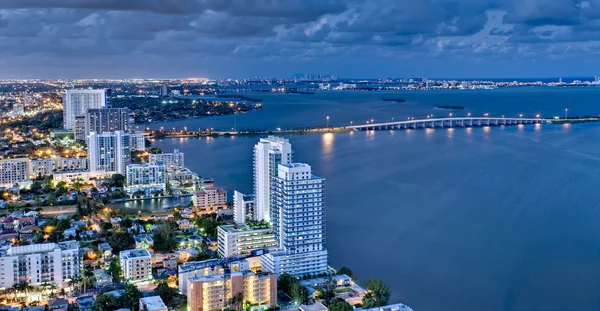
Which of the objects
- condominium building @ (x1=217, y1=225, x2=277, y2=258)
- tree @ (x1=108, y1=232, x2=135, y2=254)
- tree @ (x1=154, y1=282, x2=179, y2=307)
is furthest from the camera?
tree @ (x1=108, y1=232, x2=135, y2=254)

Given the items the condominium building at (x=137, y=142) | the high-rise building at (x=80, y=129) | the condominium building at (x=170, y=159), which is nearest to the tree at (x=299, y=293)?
the condominium building at (x=170, y=159)

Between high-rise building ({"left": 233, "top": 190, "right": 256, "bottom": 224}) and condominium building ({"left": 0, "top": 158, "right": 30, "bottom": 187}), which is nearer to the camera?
high-rise building ({"left": 233, "top": 190, "right": 256, "bottom": 224})

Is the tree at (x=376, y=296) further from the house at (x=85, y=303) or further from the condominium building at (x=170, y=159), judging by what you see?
the condominium building at (x=170, y=159)

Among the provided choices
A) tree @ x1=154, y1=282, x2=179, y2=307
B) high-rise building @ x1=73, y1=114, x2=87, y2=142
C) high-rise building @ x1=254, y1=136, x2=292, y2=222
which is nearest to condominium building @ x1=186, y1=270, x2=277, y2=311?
tree @ x1=154, y1=282, x2=179, y2=307

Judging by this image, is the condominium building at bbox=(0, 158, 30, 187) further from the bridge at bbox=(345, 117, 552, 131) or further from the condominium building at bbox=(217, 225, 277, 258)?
the bridge at bbox=(345, 117, 552, 131)

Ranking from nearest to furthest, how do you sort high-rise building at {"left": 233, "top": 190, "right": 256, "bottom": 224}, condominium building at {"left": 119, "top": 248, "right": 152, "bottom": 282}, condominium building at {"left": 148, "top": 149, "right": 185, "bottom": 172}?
1. condominium building at {"left": 119, "top": 248, "right": 152, "bottom": 282}
2. high-rise building at {"left": 233, "top": 190, "right": 256, "bottom": 224}
3. condominium building at {"left": 148, "top": 149, "right": 185, "bottom": 172}

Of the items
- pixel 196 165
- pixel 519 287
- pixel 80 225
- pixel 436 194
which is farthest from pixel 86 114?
pixel 519 287

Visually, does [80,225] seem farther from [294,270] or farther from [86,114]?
[86,114]
